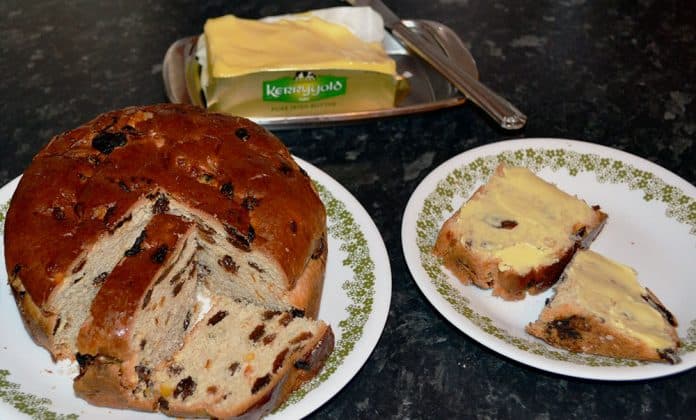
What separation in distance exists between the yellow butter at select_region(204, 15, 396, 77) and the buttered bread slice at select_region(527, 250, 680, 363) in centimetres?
122

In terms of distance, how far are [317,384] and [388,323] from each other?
1.53ft

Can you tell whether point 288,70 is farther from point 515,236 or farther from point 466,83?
point 515,236

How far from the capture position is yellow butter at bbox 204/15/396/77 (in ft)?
9.79

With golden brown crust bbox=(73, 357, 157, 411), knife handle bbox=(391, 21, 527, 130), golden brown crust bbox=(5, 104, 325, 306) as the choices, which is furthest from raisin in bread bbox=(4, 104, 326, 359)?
knife handle bbox=(391, 21, 527, 130)

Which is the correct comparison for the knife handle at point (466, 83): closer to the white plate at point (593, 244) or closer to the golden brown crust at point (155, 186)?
the white plate at point (593, 244)

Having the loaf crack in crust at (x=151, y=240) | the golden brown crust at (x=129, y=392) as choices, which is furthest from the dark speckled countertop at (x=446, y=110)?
the loaf crack in crust at (x=151, y=240)

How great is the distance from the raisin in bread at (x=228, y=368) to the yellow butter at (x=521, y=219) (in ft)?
2.22

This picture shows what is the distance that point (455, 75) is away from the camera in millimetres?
3119

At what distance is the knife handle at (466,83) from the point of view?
2908 millimetres

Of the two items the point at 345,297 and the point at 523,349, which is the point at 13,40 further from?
the point at 523,349

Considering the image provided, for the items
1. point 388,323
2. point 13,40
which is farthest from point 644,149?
point 13,40

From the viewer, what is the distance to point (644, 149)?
326 cm

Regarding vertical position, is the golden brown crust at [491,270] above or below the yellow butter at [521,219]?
below

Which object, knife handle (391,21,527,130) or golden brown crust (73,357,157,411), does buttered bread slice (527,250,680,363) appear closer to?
knife handle (391,21,527,130)
